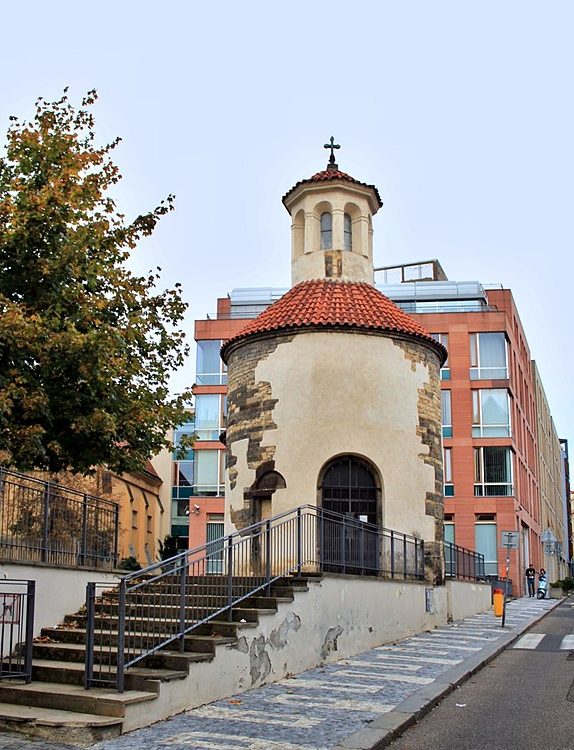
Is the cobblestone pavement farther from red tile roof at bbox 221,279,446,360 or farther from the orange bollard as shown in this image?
red tile roof at bbox 221,279,446,360

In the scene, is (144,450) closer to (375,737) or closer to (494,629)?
(375,737)

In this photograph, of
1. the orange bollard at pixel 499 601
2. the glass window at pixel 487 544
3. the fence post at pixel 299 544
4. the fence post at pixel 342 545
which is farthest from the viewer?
the glass window at pixel 487 544

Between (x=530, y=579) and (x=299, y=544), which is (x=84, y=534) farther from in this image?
(x=530, y=579)

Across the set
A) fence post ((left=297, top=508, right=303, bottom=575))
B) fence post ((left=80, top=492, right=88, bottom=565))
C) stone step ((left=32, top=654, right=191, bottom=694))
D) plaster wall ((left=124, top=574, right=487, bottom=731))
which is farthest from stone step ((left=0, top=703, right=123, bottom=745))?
fence post ((left=297, top=508, right=303, bottom=575))

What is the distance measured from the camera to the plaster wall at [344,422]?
19453mm

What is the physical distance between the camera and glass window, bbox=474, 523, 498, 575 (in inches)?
1703

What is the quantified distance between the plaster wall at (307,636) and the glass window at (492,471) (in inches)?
995

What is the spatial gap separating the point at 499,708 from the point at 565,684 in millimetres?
2444

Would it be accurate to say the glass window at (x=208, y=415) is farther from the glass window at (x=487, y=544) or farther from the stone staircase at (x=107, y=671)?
the stone staircase at (x=107, y=671)

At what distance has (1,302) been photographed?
502 inches

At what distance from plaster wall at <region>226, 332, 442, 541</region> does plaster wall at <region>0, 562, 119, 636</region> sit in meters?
7.59

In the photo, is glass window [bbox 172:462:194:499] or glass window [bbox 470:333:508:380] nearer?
glass window [bbox 470:333:508:380]

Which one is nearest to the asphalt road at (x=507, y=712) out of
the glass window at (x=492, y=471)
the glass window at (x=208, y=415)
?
the glass window at (x=492, y=471)

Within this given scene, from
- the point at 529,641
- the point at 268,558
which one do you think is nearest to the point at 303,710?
the point at 268,558
